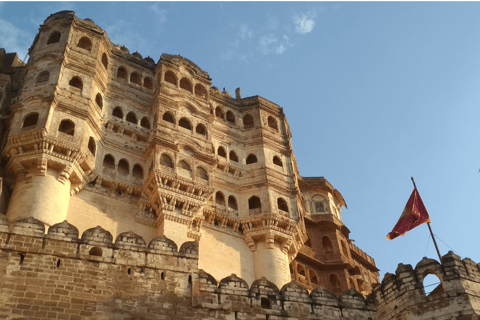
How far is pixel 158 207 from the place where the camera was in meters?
22.7

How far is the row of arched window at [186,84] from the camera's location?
92.8ft

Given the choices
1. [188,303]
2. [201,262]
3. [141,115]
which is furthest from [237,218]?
[188,303]

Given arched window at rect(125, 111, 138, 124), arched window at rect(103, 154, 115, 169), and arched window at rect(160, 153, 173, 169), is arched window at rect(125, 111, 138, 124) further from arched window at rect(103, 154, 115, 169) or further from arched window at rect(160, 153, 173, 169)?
arched window at rect(160, 153, 173, 169)

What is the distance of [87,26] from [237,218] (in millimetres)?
12003

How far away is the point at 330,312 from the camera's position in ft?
45.2

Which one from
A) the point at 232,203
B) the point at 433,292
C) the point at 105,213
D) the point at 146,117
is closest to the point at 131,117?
the point at 146,117

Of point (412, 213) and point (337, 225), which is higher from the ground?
point (337, 225)

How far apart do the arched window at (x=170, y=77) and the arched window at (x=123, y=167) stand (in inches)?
232

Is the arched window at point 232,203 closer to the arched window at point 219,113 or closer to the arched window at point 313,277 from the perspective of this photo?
the arched window at point 219,113

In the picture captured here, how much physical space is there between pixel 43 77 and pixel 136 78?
556 cm

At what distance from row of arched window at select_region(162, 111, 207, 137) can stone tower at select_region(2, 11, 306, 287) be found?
51 millimetres

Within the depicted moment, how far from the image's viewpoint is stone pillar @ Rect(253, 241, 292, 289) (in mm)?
23688

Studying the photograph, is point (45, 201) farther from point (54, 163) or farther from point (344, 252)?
point (344, 252)

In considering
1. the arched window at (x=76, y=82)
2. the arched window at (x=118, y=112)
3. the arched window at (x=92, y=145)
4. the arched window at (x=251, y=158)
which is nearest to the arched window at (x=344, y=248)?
the arched window at (x=251, y=158)
